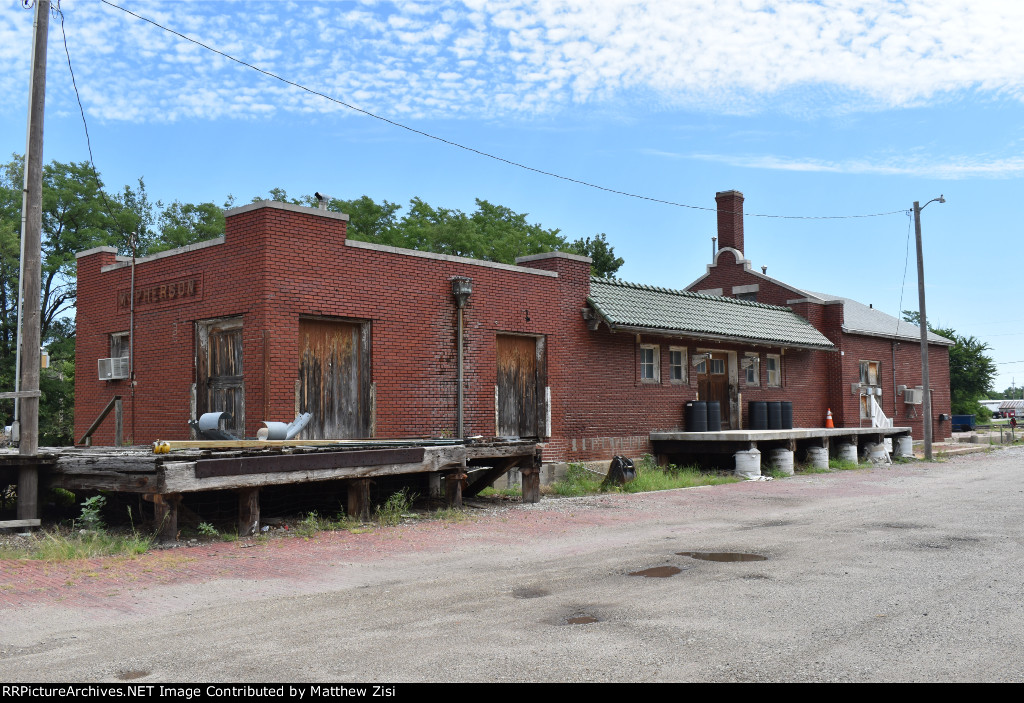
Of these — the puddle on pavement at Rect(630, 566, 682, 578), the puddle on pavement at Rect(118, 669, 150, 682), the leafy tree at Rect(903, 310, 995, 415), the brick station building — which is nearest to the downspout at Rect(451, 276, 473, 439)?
the brick station building

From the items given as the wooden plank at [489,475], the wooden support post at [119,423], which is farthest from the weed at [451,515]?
the wooden support post at [119,423]

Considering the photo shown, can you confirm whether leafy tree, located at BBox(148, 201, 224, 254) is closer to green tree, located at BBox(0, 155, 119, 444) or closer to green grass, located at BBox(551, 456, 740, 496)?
green tree, located at BBox(0, 155, 119, 444)

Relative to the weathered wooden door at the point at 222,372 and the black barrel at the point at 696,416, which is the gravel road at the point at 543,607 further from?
the black barrel at the point at 696,416

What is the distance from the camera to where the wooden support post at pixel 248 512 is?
10594 millimetres

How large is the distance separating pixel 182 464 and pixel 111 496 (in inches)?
136

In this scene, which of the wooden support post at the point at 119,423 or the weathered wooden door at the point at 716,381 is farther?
the weathered wooden door at the point at 716,381

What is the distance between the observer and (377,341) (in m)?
15.1

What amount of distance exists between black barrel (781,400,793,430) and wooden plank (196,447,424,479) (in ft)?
46.8

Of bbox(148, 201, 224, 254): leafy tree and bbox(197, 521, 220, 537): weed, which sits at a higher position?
bbox(148, 201, 224, 254): leafy tree

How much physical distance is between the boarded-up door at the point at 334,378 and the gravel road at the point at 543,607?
363 cm

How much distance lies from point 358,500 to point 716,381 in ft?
43.1

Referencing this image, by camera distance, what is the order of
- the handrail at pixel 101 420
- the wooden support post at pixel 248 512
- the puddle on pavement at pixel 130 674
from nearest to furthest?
the puddle on pavement at pixel 130 674 → the wooden support post at pixel 248 512 → the handrail at pixel 101 420

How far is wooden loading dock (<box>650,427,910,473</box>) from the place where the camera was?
1994 cm

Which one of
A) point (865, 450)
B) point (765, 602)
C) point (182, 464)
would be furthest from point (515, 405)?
point (865, 450)
